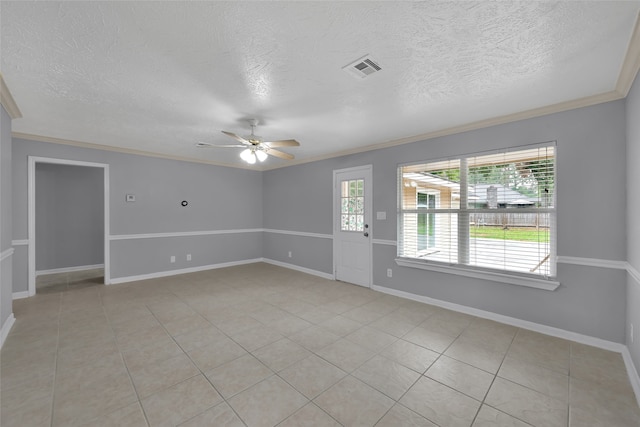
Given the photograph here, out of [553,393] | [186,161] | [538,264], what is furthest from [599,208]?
[186,161]

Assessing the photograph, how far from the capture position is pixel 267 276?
5.41 metres

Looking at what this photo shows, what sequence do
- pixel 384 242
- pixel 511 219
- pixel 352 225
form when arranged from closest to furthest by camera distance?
pixel 511 219 < pixel 384 242 < pixel 352 225

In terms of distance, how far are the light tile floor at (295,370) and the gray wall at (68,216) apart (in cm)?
256

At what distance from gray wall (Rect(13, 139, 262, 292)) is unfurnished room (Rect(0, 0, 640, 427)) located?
0.16 ft

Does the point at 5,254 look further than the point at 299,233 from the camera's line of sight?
No

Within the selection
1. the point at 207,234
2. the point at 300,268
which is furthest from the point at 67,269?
the point at 300,268

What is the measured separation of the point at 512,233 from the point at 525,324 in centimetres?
104

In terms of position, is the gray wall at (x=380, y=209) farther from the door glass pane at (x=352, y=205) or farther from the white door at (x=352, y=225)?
the door glass pane at (x=352, y=205)

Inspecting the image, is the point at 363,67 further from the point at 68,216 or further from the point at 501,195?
the point at 68,216

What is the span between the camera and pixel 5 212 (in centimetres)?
286

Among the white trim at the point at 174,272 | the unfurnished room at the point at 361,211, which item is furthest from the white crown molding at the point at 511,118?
the white trim at the point at 174,272

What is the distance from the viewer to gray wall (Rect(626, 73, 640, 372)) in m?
2.09

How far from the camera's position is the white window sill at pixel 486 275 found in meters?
2.90

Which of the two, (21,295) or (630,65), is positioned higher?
(630,65)
